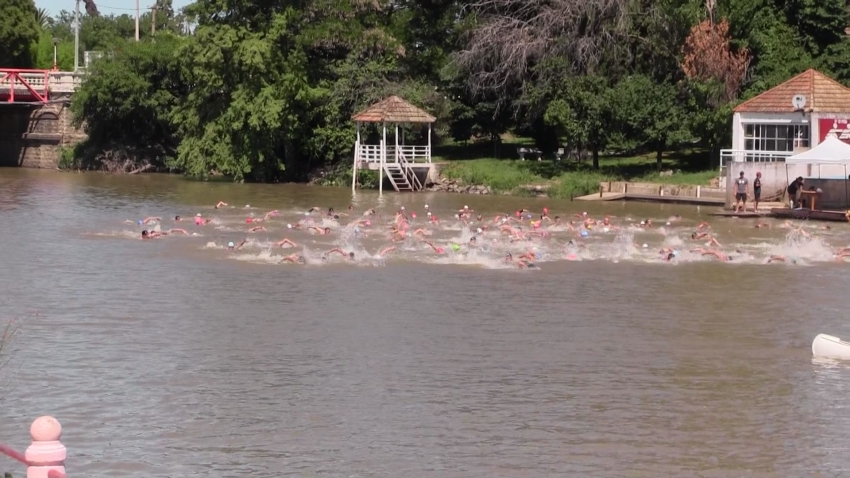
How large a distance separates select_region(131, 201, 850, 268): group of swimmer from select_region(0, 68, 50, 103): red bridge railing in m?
28.4

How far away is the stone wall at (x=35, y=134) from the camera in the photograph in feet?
216

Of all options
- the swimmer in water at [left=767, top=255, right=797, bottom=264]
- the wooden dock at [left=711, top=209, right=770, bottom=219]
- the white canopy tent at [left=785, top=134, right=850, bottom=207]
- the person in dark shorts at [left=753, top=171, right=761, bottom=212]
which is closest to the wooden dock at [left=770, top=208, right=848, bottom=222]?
the wooden dock at [left=711, top=209, right=770, bottom=219]

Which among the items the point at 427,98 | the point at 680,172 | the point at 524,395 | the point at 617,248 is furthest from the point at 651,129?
the point at 524,395

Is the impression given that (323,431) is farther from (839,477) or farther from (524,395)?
(839,477)

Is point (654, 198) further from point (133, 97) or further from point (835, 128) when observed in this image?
point (133, 97)

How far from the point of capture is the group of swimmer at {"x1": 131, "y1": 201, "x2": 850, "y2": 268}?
28402 millimetres

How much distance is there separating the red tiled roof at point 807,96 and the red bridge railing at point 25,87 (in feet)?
124

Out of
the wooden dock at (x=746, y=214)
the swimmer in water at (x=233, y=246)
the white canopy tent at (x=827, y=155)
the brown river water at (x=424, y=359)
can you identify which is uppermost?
the white canopy tent at (x=827, y=155)

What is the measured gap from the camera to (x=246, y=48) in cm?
5191

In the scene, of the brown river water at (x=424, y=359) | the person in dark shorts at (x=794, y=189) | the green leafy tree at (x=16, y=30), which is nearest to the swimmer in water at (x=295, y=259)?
the brown river water at (x=424, y=359)

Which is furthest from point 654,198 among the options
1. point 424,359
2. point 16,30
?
point 16,30

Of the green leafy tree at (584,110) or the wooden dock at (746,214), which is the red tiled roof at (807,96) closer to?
the wooden dock at (746,214)

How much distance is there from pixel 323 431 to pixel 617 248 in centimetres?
1741

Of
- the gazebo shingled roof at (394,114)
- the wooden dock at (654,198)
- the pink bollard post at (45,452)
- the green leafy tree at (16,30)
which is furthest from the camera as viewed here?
the green leafy tree at (16,30)
